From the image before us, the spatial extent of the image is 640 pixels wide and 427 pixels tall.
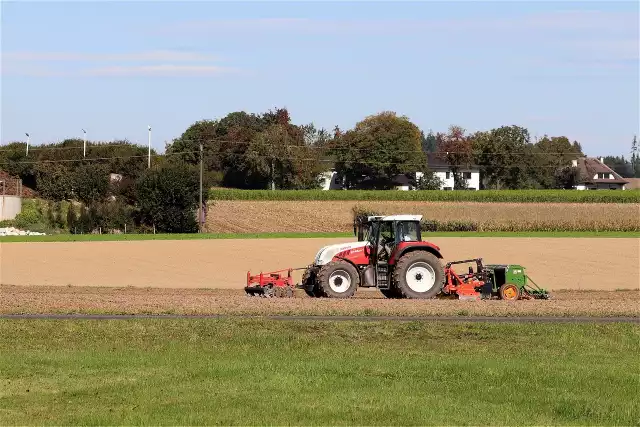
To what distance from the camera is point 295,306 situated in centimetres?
2658

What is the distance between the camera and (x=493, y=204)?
9869 centimetres

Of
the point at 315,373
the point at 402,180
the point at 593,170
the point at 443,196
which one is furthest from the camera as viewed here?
the point at 593,170

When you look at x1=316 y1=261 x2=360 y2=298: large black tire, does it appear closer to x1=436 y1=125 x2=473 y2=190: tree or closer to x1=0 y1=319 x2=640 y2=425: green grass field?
x1=0 y1=319 x2=640 y2=425: green grass field

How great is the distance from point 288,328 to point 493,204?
78.2 metres

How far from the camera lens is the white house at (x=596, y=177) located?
521 feet

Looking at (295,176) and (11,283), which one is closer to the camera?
(11,283)

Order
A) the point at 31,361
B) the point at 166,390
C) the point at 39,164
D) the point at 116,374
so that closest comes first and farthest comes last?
the point at 166,390 < the point at 116,374 < the point at 31,361 < the point at 39,164

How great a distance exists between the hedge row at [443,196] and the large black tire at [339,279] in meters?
70.4

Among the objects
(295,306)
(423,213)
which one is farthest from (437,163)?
(295,306)

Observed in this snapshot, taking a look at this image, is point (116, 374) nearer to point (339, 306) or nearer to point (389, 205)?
point (339, 306)

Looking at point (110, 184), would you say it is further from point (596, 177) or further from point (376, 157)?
point (596, 177)

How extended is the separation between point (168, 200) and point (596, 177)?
104 meters

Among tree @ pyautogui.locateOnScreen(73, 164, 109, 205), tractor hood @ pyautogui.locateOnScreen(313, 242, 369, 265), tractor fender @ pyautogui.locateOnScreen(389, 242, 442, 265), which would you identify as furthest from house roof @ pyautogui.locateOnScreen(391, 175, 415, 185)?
tractor fender @ pyautogui.locateOnScreen(389, 242, 442, 265)

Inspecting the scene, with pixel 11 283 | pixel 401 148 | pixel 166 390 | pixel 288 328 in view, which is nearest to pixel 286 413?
pixel 166 390
